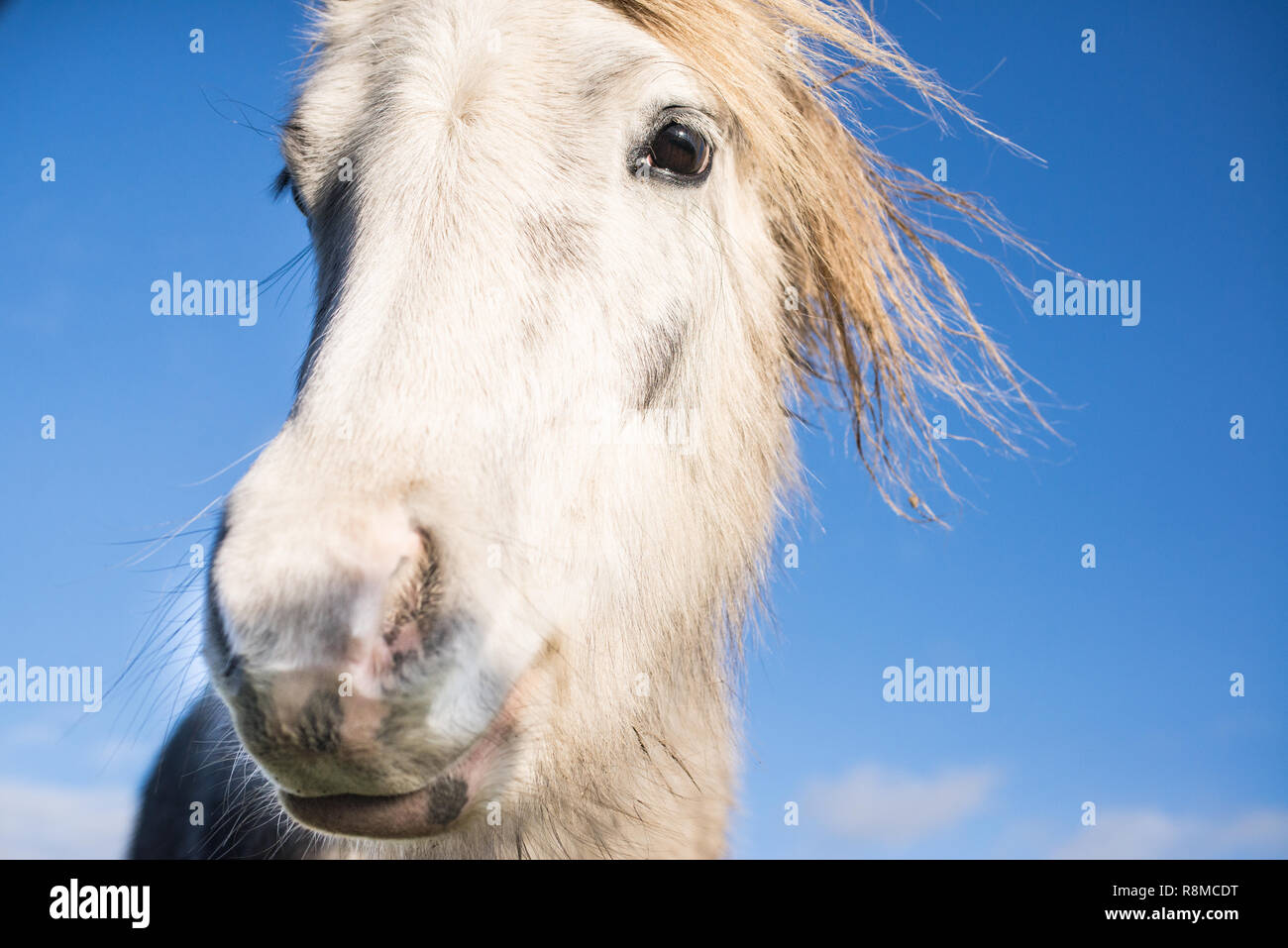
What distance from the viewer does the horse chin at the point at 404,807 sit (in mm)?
1166

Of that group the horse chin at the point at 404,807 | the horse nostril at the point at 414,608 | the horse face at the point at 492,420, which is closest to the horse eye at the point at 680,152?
the horse face at the point at 492,420

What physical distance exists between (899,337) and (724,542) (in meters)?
0.84

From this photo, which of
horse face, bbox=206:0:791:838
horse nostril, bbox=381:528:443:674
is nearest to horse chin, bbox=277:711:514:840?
horse face, bbox=206:0:791:838

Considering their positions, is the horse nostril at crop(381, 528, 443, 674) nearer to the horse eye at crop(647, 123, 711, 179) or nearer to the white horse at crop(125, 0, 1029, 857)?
the white horse at crop(125, 0, 1029, 857)

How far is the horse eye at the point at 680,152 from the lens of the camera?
5.77ft

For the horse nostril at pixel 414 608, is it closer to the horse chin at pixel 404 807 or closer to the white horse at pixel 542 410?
the white horse at pixel 542 410

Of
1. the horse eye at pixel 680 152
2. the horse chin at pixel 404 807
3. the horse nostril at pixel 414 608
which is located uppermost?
the horse eye at pixel 680 152

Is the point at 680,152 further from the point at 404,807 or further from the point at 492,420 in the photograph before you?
the point at 404,807

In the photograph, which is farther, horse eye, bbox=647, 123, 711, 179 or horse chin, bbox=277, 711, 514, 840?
horse eye, bbox=647, 123, 711, 179

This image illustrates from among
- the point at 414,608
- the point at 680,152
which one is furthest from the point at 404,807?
the point at 680,152

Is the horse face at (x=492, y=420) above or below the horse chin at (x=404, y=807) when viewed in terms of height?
above

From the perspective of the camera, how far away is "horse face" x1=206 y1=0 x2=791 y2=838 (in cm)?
109

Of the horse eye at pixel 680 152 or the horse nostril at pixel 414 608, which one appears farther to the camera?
the horse eye at pixel 680 152

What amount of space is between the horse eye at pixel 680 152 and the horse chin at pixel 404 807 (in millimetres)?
1248
